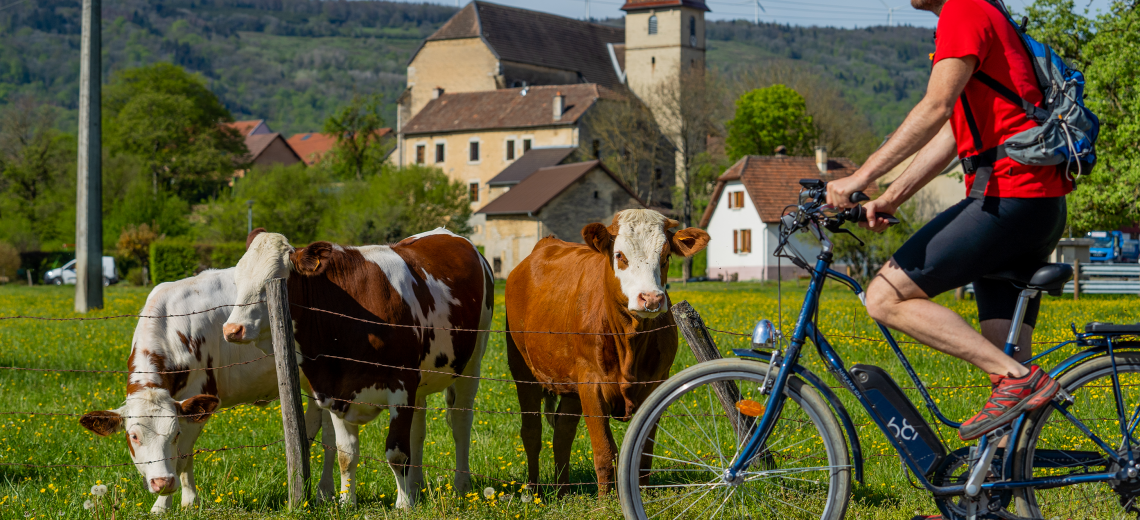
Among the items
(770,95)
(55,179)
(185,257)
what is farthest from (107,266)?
(770,95)

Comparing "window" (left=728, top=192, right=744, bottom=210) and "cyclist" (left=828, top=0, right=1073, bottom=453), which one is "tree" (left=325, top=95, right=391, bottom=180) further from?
"cyclist" (left=828, top=0, right=1073, bottom=453)

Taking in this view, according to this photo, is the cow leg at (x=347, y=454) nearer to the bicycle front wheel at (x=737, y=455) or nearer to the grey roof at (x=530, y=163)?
the bicycle front wheel at (x=737, y=455)

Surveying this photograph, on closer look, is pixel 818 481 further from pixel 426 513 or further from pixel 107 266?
pixel 107 266

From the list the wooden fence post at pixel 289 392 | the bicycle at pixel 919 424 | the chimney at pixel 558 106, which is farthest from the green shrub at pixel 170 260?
the bicycle at pixel 919 424

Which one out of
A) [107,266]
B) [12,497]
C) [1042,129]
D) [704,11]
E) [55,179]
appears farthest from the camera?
[704,11]

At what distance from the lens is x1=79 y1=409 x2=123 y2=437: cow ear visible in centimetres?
554

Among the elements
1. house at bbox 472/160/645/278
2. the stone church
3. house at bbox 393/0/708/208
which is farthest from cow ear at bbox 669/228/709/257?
house at bbox 393/0/708/208

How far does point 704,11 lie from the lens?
314ft

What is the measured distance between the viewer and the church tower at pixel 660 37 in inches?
3666

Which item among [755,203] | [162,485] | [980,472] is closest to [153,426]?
[162,485]

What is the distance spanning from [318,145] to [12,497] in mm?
142079

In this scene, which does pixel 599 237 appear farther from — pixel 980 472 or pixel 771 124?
pixel 771 124

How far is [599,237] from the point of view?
5.29 metres

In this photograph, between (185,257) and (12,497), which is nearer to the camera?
(12,497)
